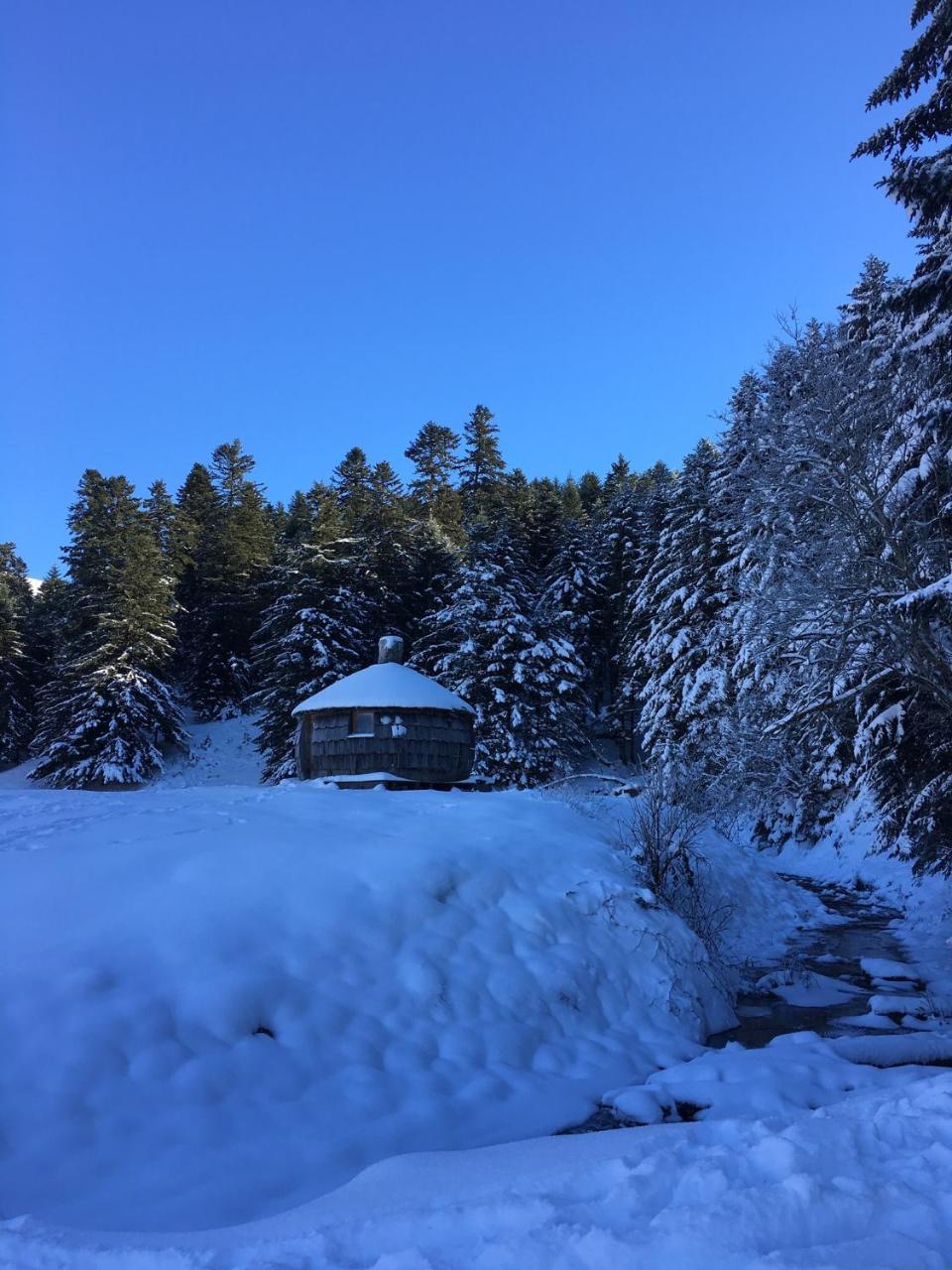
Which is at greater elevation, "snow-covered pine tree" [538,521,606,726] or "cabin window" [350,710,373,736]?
"snow-covered pine tree" [538,521,606,726]

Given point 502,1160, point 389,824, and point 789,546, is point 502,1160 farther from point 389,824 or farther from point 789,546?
point 789,546

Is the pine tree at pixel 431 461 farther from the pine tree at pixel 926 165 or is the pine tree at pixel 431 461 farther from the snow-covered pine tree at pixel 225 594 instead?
the pine tree at pixel 926 165

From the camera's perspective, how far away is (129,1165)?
143 inches

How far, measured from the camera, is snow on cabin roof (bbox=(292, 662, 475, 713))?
55.5ft

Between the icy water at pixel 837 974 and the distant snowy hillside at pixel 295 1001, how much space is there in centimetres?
46

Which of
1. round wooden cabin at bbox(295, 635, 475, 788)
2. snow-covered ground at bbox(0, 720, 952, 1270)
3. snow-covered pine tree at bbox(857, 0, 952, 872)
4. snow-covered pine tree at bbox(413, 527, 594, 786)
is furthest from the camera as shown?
snow-covered pine tree at bbox(413, 527, 594, 786)

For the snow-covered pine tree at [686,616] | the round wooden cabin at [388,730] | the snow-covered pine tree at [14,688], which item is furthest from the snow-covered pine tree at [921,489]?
the snow-covered pine tree at [14,688]

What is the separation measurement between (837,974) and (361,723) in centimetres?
1078

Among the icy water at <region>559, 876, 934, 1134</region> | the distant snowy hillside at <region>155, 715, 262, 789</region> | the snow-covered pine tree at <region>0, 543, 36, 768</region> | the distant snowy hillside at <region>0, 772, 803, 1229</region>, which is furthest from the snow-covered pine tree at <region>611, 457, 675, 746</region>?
the snow-covered pine tree at <region>0, 543, 36, 768</region>

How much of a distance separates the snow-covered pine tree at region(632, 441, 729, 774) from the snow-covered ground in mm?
14937

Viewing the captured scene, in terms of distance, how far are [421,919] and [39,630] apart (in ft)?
135

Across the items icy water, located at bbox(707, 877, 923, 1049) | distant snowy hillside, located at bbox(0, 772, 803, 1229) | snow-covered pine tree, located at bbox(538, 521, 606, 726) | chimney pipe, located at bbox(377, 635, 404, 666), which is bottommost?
icy water, located at bbox(707, 877, 923, 1049)

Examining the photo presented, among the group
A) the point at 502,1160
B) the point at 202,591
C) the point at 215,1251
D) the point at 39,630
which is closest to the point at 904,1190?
the point at 502,1160

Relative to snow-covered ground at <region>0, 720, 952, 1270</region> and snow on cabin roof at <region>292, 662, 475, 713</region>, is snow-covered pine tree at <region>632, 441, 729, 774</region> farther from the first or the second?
snow-covered ground at <region>0, 720, 952, 1270</region>
